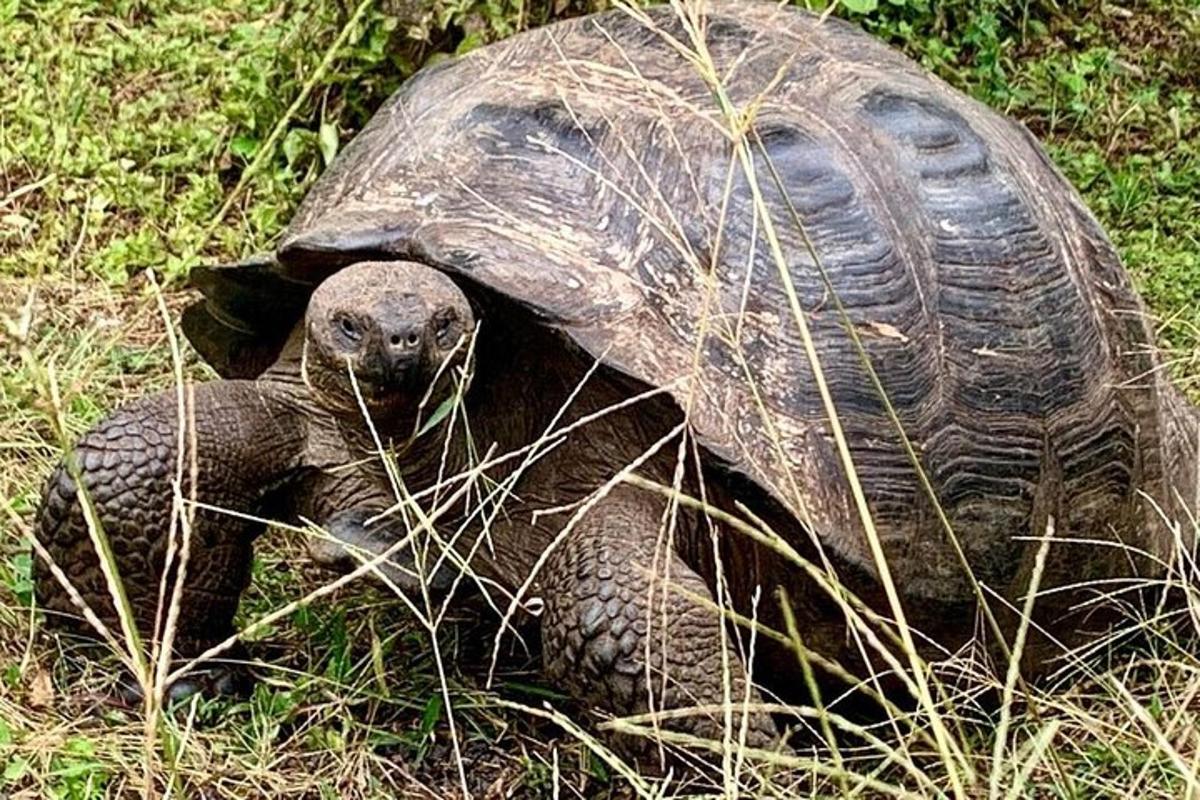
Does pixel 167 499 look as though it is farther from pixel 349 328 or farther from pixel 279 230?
pixel 279 230

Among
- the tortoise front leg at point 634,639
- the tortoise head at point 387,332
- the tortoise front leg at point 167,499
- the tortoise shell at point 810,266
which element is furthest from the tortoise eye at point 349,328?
the tortoise front leg at point 634,639

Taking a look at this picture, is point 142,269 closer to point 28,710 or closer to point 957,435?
point 28,710

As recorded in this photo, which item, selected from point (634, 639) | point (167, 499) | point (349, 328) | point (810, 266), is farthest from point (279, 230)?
point (634, 639)

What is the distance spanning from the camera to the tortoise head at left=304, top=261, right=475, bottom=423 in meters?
2.91

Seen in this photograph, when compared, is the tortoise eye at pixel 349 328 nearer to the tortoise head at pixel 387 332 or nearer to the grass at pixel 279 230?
the tortoise head at pixel 387 332

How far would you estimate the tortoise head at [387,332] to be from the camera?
9.54 ft

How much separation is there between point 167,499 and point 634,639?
863mm

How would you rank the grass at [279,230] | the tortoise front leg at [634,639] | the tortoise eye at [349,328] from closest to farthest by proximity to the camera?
the tortoise front leg at [634,639], the tortoise eye at [349,328], the grass at [279,230]

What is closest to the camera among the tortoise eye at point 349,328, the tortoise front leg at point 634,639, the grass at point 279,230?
the tortoise front leg at point 634,639

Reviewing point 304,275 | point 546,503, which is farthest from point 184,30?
point 546,503

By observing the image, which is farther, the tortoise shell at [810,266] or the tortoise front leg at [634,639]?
the tortoise shell at [810,266]

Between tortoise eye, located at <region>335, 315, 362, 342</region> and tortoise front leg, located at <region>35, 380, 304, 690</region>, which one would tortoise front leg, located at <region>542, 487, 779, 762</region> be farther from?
tortoise front leg, located at <region>35, 380, 304, 690</region>

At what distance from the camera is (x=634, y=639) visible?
2836 mm

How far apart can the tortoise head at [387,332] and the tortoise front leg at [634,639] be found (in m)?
0.38
